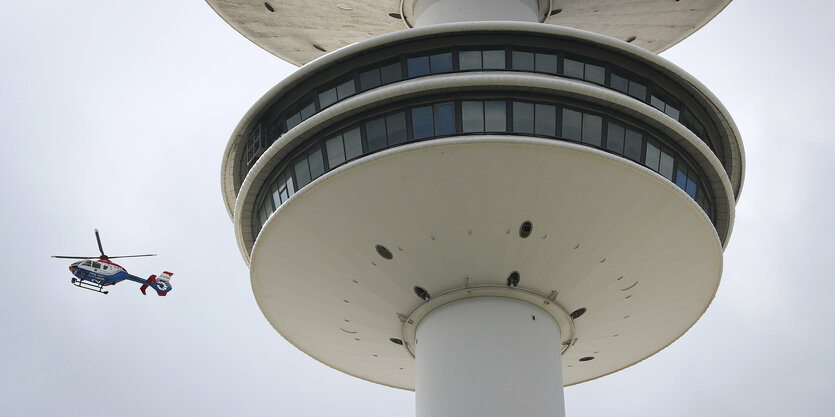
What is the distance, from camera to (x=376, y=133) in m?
28.4

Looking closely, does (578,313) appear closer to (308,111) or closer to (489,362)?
(489,362)

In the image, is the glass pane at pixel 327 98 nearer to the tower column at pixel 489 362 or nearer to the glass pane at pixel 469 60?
the glass pane at pixel 469 60

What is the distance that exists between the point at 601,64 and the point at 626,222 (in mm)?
4865

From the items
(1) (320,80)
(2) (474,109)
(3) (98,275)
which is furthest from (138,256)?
(2) (474,109)

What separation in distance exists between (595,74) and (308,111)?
8815 mm

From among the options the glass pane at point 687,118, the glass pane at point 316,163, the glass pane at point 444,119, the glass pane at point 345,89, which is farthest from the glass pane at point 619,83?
the glass pane at point 316,163

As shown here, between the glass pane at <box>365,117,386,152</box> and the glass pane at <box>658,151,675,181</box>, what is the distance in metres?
8.18

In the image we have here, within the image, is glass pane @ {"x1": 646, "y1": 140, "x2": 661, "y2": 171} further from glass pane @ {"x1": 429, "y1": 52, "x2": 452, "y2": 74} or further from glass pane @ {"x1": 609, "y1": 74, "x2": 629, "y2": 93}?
glass pane @ {"x1": 429, "y1": 52, "x2": 452, "y2": 74}

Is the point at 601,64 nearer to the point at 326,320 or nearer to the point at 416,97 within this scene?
the point at 416,97

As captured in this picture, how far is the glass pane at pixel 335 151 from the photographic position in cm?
2870

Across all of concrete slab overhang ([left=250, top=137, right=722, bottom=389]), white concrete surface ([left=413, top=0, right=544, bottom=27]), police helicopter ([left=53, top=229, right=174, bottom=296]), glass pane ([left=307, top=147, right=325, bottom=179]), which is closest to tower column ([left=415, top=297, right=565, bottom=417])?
concrete slab overhang ([left=250, top=137, right=722, bottom=389])

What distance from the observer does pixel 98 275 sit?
50.8 m

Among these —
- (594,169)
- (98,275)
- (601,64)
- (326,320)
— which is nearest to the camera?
(594,169)

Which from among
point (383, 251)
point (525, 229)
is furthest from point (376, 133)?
point (525, 229)
